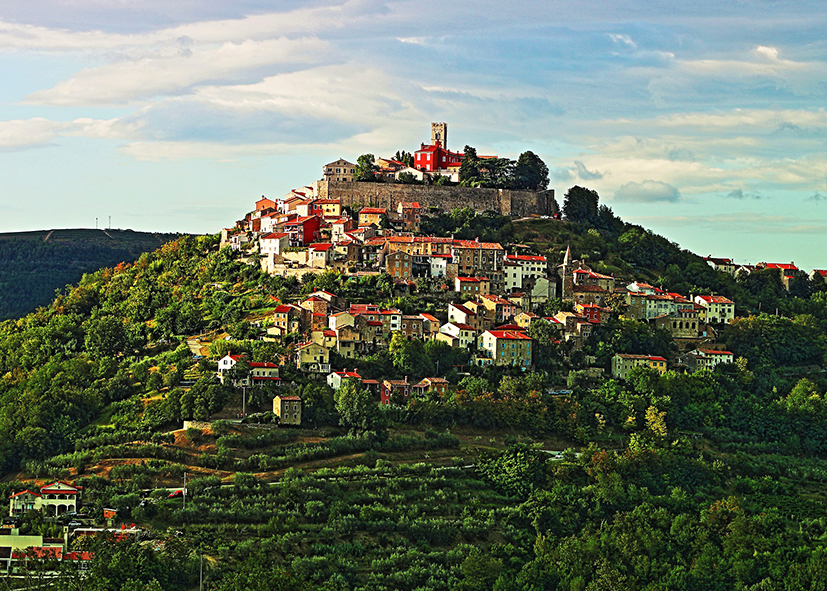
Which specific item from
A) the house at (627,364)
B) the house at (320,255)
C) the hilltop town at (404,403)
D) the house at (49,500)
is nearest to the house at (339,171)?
the hilltop town at (404,403)

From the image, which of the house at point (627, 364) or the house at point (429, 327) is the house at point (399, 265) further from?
the house at point (627, 364)

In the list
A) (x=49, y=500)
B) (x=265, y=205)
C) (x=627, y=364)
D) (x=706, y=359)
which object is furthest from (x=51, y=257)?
(x=706, y=359)

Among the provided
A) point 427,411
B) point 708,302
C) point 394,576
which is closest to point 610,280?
point 708,302

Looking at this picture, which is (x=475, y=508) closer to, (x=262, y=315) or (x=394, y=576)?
(x=394, y=576)

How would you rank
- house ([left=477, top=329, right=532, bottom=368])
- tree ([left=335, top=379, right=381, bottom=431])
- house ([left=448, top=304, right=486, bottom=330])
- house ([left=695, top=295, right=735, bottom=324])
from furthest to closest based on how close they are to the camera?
house ([left=695, top=295, right=735, bottom=324]), house ([left=448, top=304, right=486, bottom=330]), house ([left=477, top=329, right=532, bottom=368]), tree ([left=335, top=379, right=381, bottom=431])

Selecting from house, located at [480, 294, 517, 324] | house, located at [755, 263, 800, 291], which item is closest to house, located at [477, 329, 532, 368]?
house, located at [480, 294, 517, 324]

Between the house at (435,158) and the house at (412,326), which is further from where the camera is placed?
the house at (435,158)

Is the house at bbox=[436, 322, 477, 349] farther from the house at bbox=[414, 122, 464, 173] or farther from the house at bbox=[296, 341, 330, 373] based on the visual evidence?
the house at bbox=[414, 122, 464, 173]
